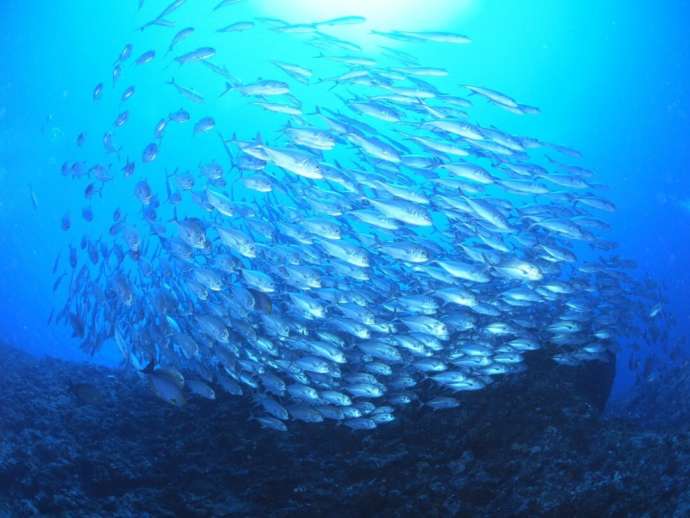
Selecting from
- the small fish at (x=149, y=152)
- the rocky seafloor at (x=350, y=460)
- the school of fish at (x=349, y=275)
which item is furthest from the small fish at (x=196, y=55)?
the rocky seafloor at (x=350, y=460)

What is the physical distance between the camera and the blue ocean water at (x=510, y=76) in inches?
1164

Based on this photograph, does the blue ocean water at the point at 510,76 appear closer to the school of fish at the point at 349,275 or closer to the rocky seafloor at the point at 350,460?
the school of fish at the point at 349,275

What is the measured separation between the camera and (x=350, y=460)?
19.3 ft

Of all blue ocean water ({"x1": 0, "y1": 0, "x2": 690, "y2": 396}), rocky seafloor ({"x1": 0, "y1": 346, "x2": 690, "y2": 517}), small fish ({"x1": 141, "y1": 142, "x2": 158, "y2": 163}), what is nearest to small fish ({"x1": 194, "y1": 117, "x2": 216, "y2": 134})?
small fish ({"x1": 141, "y1": 142, "x2": 158, "y2": 163})

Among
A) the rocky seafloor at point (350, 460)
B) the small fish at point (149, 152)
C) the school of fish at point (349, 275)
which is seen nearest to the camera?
the rocky seafloor at point (350, 460)

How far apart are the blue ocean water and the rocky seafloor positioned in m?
20.2

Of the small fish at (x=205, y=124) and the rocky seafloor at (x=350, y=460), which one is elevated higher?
the small fish at (x=205, y=124)

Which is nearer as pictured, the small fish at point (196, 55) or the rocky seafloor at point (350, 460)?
the rocky seafloor at point (350, 460)

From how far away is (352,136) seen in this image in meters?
7.02

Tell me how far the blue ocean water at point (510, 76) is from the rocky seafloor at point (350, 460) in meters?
20.2

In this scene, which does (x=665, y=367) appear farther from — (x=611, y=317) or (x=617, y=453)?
(x=617, y=453)

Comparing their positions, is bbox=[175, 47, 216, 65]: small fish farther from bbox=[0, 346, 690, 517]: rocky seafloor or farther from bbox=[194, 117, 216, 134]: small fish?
bbox=[0, 346, 690, 517]: rocky seafloor

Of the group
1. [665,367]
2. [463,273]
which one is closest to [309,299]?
[463,273]

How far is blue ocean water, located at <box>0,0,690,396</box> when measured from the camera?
97.0 feet
